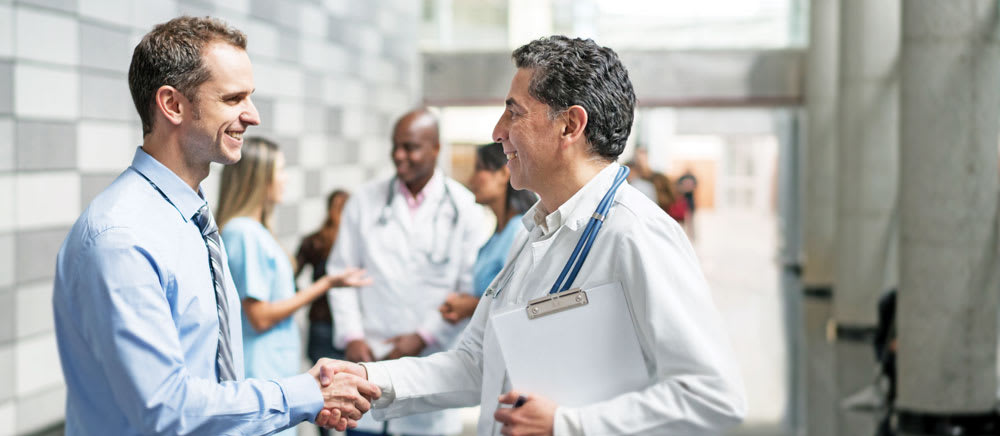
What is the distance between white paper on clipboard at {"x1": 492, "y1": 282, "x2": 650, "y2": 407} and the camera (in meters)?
1.65

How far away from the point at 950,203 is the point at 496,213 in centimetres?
307

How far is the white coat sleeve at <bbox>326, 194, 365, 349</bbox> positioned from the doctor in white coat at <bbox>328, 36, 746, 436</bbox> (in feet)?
5.41

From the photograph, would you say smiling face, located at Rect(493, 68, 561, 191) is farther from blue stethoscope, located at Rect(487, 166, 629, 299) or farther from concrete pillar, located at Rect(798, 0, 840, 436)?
concrete pillar, located at Rect(798, 0, 840, 436)

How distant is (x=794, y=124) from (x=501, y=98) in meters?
6.28

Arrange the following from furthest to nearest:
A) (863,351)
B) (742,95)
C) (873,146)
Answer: (742,95) < (873,146) < (863,351)

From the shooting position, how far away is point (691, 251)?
1.72 meters

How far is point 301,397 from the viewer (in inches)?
75.5

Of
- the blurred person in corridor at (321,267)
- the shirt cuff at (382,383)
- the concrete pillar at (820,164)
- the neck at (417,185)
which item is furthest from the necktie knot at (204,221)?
the concrete pillar at (820,164)

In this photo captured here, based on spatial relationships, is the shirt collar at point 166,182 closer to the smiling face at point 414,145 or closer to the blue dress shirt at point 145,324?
the blue dress shirt at point 145,324

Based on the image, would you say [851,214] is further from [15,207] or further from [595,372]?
[595,372]

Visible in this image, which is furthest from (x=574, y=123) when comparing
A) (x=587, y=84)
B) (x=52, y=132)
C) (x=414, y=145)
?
(x=52, y=132)

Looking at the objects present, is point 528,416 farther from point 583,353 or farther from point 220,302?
point 220,302

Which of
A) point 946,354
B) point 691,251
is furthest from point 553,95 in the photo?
point 946,354

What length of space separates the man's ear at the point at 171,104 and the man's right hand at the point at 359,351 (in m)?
1.85
